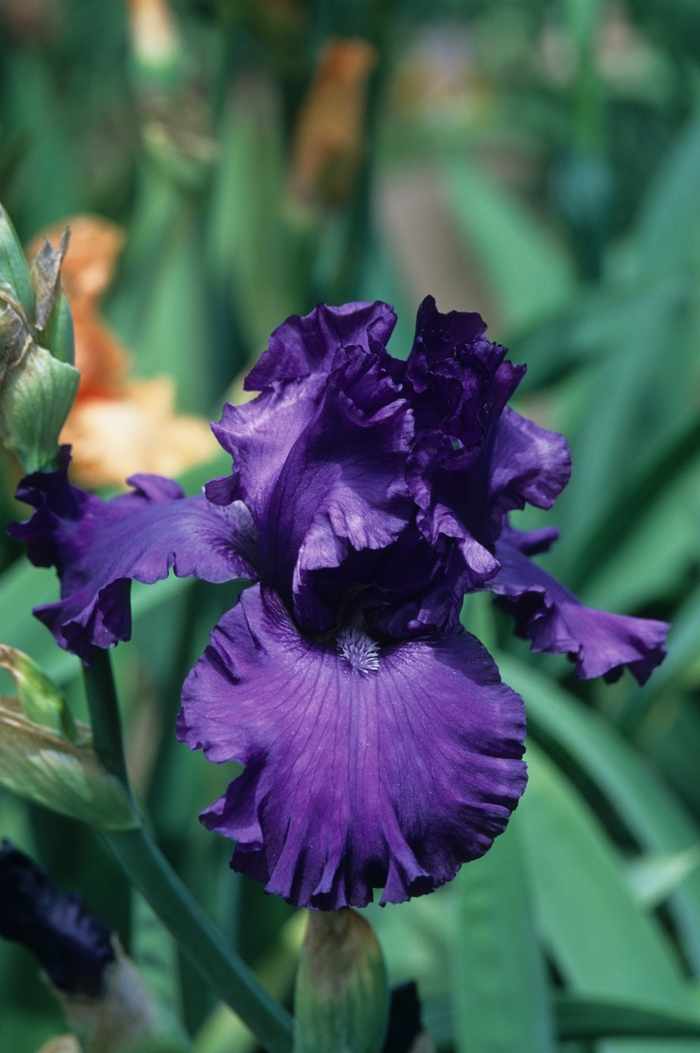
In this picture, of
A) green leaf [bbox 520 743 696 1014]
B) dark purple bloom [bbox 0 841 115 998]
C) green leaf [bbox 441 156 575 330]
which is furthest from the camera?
green leaf [bbox 441 156 575 330]

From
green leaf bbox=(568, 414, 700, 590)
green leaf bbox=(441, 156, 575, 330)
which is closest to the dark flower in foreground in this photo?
green leaf bbox=(568, 414, 700, 590)

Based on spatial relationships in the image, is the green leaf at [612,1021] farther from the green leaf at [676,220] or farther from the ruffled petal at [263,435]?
the green leaf at [676,220]

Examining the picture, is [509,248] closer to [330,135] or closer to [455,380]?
[330,135]

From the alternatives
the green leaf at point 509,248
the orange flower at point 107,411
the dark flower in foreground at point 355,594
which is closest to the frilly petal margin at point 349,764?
the dark flower in foreground at point 355,594

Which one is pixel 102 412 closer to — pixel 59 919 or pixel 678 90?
pixel 59 919

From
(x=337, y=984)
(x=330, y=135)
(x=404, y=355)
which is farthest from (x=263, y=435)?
(x=330, y=135)

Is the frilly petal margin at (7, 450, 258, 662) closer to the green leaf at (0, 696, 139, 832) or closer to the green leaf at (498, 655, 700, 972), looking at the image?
the green leaf at (0, 696, 139, 832)
